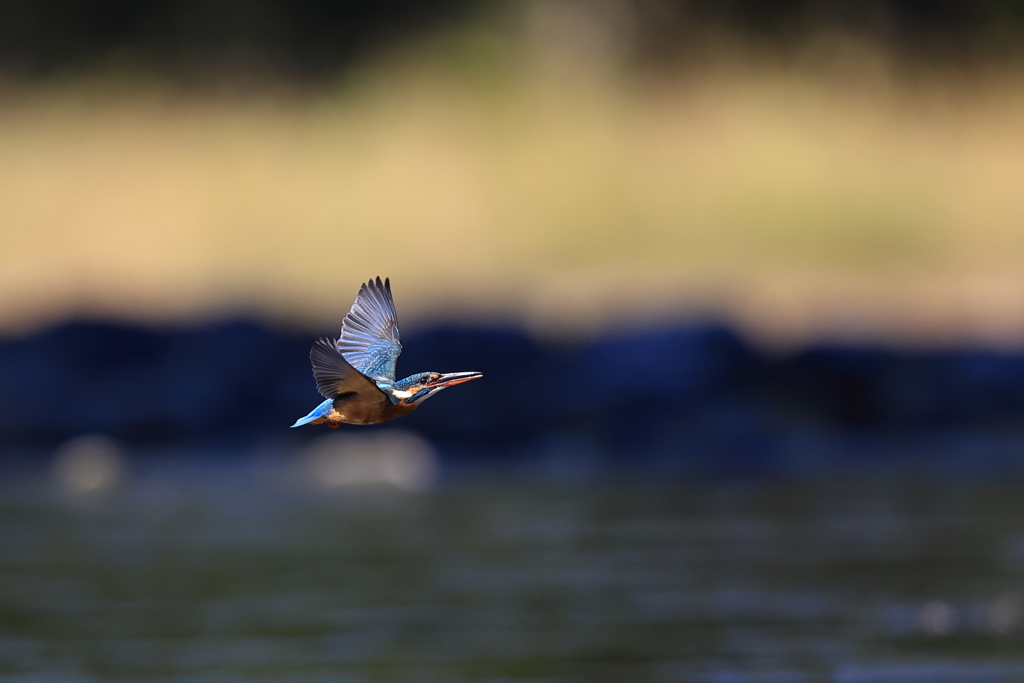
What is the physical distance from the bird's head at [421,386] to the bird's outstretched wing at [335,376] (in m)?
0.06

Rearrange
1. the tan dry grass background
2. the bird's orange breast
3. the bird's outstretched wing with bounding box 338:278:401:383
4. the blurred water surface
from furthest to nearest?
the tan dry grass background < the blurred water surface < the bird's outstretched wing with bounding box 338:278:401:383 < the bird's orange breast

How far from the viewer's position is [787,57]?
1577cm

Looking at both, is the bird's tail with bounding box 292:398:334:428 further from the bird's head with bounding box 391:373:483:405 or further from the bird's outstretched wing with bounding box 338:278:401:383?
the bird's outstretched wing with bounding box 338:278:401:383

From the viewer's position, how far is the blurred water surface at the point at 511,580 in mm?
7613

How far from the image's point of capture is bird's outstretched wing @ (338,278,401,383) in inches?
152

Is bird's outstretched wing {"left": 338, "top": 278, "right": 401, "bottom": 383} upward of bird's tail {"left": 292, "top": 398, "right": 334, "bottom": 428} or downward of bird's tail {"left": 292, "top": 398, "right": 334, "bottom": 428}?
upward

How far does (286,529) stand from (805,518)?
2.76m

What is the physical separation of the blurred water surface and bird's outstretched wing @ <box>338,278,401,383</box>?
3629mm

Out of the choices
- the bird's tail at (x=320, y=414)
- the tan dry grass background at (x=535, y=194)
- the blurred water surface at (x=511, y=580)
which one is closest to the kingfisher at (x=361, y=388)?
the bird's tail at (x=320, y=414)

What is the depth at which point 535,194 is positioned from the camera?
15.1 metres

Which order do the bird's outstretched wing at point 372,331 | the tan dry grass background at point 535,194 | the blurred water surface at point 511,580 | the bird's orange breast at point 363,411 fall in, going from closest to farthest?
the bird's orange breast at point 363,411 → the bird's outstretched wing at point 372,331 → the blurred water surface at point 511,580 → the tan dry grass background at point 535,194

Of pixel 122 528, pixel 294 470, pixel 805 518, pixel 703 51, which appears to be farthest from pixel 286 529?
pixel 703 51

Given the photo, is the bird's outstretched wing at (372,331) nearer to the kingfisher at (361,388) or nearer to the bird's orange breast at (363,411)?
the kingfisher at (361,388)

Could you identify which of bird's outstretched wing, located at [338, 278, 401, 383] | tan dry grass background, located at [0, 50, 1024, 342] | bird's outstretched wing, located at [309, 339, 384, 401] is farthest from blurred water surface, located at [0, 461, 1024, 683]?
bird's outstretched wing, located at [309, 339, 384, 401]
